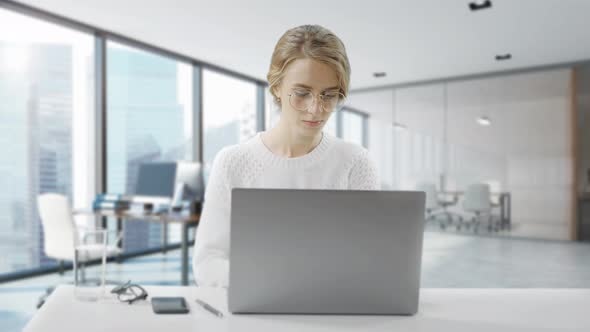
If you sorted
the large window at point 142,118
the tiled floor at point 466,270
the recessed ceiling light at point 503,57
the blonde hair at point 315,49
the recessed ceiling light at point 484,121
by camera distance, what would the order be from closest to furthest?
the blonde hair at point 315,49 → the tiled floor at point 466,270 → the large window at point 142,118 → the recessed ceiling light at point 503,57 → the recessed ceiling light at point 484,121

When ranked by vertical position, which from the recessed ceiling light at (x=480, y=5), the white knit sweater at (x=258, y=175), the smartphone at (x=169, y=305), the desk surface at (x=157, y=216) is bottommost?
the desk surface at (x=157, y=216)

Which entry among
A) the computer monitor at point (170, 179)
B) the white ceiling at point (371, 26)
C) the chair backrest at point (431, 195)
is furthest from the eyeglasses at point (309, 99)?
the chair backrest at point (431, 195)

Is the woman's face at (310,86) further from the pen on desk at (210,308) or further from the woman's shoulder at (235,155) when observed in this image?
the pen on desk at (210,308)

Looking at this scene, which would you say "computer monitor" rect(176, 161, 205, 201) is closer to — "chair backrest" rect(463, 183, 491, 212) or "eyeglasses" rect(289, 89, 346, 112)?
"eyeglasses" rect(289, 89, 346, 112)

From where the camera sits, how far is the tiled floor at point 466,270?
3.70 meters

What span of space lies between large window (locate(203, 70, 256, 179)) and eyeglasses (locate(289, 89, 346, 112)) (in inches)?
223

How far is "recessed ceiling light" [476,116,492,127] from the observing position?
738cm

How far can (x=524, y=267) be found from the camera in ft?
16.1

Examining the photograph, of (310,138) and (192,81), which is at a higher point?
(192,81)

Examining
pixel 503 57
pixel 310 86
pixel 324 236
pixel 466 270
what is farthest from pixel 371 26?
pixel 324 236

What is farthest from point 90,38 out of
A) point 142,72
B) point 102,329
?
point 102,329

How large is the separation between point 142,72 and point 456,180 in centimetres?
560

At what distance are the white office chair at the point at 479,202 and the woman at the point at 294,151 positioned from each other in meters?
6.32

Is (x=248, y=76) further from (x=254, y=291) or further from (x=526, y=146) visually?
(x=254, y=291)
